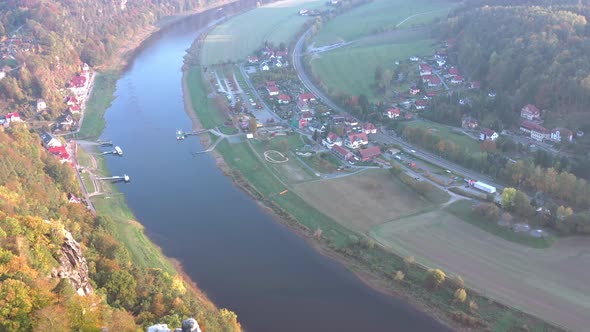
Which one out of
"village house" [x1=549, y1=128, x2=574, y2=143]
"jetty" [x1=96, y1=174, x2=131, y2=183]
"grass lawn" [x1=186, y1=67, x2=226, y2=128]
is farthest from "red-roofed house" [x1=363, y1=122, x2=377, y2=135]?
"jetty" [x1=96, y1=174, x2=131, y2=183]

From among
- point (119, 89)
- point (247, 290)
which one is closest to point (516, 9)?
point (119, 89)

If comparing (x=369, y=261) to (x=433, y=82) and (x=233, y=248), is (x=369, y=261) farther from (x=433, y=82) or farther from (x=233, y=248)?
(x=433, y=82)

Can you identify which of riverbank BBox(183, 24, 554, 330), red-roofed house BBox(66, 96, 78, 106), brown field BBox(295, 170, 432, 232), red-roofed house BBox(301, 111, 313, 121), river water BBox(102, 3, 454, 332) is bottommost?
river water BBox(102, 3, 454, 332)

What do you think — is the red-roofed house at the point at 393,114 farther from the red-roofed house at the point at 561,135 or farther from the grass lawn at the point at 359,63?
the red-roofed house at the point at 561,135

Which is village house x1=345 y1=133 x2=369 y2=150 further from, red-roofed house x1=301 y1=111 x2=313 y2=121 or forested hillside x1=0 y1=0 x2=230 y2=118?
forested hillside x1=0 y1=0 x2=230 y2=118

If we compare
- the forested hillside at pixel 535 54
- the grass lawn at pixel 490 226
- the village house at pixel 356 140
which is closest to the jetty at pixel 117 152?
the village house at pixel 356 140

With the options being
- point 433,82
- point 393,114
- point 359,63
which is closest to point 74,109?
point 393,114

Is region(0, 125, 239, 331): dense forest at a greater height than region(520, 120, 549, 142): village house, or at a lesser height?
greater
